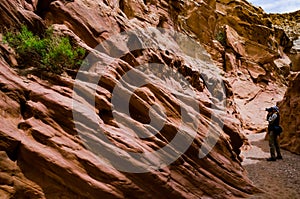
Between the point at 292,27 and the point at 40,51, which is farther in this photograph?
the point at 292,27

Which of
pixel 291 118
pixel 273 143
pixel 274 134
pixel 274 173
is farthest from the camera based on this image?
pixel 291 118

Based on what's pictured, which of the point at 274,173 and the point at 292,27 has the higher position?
the point at 292,27

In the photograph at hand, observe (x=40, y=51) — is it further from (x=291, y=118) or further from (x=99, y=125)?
(x=291, y=118)

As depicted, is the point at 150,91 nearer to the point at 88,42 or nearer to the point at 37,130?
the point at 88,42

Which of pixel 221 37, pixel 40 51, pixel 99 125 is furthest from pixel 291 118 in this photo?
pixel 40 51

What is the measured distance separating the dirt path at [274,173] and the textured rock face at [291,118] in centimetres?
77

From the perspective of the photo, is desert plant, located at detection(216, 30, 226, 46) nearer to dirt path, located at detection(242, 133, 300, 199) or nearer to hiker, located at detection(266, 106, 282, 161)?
dirt path, located at detection(242, 133, 300, 199)

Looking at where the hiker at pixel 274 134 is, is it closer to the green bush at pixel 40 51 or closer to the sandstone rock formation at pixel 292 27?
the green bush at pixel 40 51

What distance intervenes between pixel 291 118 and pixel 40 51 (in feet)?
49.0

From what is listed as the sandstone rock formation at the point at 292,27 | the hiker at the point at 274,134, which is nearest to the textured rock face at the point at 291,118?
the hiker at the point at 274,134

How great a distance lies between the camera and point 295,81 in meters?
16.7

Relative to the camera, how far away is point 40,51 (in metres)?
7.88

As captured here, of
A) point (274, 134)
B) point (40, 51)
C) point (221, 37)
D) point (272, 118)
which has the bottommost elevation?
point (274, 134)

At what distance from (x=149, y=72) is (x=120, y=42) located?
1781 millimetres
